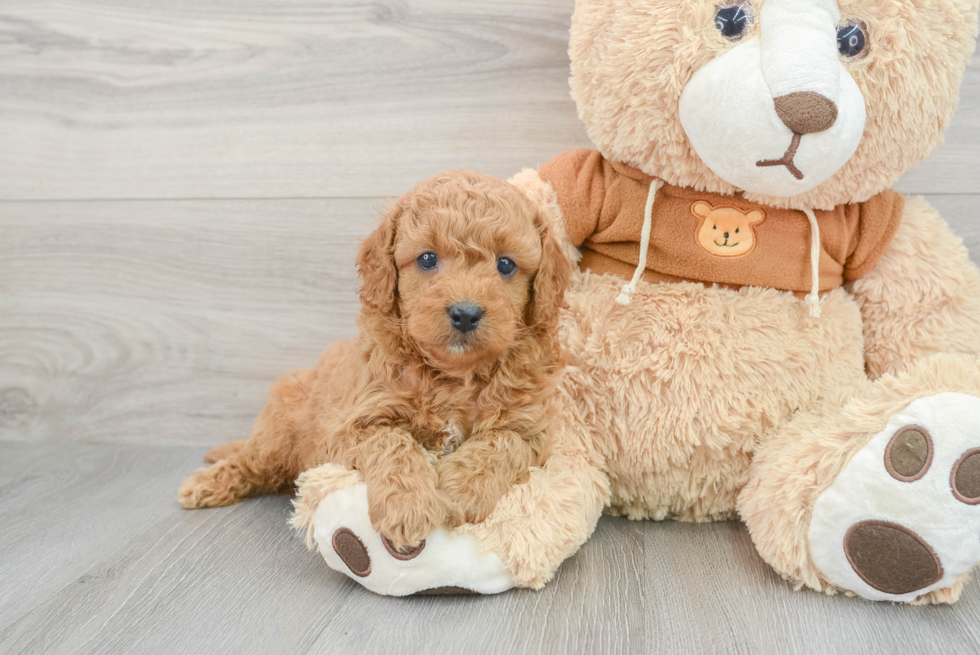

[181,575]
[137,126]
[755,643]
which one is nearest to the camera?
[755,643]

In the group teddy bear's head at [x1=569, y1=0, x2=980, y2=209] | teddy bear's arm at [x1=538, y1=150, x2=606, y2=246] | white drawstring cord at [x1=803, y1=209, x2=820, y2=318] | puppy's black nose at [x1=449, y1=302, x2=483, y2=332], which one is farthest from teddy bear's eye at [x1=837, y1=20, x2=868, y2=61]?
puppy's black nose at [x1=449, y1=302, x2=483, y2=332]

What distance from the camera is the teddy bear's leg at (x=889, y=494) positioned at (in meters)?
0.95

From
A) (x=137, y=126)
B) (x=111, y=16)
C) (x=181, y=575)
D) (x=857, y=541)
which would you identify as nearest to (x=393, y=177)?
(x=137, y=126)

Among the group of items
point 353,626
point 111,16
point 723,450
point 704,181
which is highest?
point 111,16

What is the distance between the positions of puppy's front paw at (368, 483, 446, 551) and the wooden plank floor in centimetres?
25

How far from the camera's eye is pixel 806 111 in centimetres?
104

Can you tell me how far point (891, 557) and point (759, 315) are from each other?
0.43 meters

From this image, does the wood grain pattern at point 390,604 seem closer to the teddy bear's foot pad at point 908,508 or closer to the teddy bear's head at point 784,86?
the teddy bear's foot pad at point 908,508

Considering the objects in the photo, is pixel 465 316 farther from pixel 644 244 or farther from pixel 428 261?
pixel 644 244

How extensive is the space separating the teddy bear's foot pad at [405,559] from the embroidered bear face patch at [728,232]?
0.65 meters

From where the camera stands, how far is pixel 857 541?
3.26 feet

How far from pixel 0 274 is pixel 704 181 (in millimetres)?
1736

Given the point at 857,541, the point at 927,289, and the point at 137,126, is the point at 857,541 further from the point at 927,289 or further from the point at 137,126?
the point at 137,126

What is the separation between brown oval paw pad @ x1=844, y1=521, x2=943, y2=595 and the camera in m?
0.96
